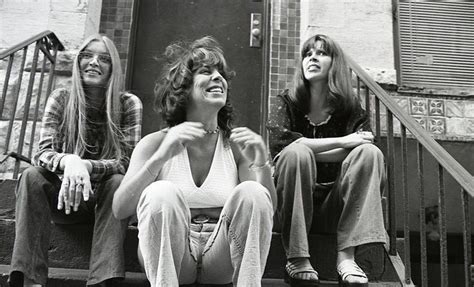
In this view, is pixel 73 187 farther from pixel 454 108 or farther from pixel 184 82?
pixel 454 108

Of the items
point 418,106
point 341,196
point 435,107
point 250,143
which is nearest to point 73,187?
point 250,143

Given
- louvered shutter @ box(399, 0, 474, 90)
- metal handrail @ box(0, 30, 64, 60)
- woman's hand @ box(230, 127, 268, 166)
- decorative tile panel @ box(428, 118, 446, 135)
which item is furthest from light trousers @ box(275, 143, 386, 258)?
louvered shutter @ box(399, 0, 474, 90)

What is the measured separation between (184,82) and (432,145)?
3.78 ft

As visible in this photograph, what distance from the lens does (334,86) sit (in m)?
3.21

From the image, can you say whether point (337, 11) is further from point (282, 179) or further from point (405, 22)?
point (282, 179)

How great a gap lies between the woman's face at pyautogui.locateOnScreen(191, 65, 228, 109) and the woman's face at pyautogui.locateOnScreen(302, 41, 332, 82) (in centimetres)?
83

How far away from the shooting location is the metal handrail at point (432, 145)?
2439mm

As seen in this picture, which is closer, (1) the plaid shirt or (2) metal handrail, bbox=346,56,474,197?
(2) metal handrail, bbox=346,56,474,197

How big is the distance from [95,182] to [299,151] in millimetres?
966

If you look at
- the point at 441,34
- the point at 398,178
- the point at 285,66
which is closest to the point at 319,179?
the point at 398,178

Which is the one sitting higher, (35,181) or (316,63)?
(316,63)

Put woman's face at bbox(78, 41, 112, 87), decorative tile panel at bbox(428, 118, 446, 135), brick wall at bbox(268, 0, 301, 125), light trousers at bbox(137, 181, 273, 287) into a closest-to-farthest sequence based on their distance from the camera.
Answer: light trousers at bbox(137, 181, 273, 287), woman's face at bbox(78, 41, 112, 87), decorative tile panel at bbox(428, 118, 446, 135), brick wall at bbox(268, 0, 301, 125)

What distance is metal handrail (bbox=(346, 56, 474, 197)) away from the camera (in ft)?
8.00

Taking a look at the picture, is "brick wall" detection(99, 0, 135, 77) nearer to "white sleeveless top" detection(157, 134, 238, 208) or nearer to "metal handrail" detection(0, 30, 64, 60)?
"metal handrail" detection(0, 30, 64, 60)
